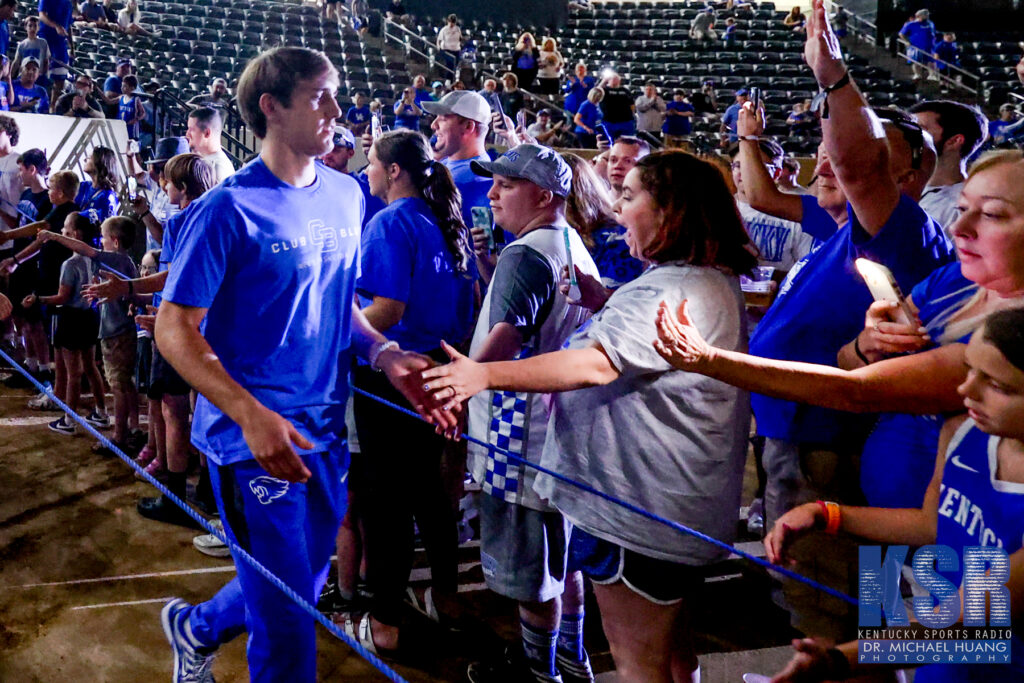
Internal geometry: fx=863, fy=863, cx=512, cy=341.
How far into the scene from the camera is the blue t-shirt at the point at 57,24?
38.3 ft

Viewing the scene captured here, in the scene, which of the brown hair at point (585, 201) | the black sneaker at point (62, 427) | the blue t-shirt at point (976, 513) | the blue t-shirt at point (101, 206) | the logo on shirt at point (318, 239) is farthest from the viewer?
the blue t-shirt at point (101, 206)

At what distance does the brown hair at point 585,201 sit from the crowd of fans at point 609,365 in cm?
1

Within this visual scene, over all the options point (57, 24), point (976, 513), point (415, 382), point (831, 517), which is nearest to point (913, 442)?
point (831, 517)

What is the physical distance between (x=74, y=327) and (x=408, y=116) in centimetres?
673

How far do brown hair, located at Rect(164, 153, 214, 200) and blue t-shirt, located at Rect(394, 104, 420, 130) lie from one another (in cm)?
718

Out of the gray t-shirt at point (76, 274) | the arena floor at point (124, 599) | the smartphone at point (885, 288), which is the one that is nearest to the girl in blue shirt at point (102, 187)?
the gray t-shirt at point (76, 274)

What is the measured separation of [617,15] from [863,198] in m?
18.8

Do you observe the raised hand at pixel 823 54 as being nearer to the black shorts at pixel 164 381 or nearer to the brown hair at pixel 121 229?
the black shorts at pixel 164 381

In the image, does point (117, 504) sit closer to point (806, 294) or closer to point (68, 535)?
point (68, 535)

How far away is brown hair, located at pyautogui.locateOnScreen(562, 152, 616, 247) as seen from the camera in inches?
123

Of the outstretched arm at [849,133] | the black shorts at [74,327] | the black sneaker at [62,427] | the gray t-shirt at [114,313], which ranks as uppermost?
the outstretched arm at [849,133]

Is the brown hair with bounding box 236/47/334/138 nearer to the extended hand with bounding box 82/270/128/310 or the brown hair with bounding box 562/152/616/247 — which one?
the brown hair with bounding box 562/152/616/247

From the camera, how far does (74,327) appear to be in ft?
17.2

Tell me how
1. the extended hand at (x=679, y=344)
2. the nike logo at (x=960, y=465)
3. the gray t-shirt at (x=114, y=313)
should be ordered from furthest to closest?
the gray t-shirt at (x=114, y=313), the extended hand at (x=679, y=344), the nike logo at (x=960, y=465)
